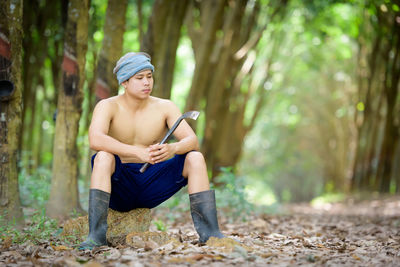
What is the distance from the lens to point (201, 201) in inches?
169

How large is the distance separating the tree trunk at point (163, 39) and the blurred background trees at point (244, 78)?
0.8 inches

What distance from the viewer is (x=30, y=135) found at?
12.9 meters

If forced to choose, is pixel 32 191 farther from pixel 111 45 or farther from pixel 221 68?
pixel 221 68

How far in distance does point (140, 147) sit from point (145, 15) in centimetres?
1089

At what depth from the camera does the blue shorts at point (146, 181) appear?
4414 mm

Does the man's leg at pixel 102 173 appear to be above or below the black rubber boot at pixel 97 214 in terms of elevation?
above

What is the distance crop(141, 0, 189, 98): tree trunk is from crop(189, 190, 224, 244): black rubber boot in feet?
13.2

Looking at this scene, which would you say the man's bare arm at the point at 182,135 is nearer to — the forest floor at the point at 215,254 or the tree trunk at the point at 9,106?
the forest floor at the point at 215,254

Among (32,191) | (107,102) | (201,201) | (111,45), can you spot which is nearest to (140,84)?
(107,102)

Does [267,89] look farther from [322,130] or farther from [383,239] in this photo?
[383,239]

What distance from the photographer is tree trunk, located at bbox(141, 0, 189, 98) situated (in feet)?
26.3

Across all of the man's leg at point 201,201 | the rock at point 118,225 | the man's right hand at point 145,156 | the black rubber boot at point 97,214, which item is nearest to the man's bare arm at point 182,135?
the man's leg at point 201,201

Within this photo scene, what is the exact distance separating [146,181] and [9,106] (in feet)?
5.99

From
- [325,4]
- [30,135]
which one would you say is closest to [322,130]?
[325,4]
